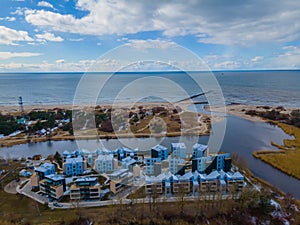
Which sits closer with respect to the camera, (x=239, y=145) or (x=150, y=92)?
(x=239, y=145)

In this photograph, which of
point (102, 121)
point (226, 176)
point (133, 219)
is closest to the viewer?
point (133, 219)

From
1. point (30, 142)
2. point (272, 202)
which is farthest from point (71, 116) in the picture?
point (272, 202)

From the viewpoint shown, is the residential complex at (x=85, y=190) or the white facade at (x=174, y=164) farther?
the white facade at (x=174, y=164)

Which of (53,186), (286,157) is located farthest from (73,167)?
(286,157)

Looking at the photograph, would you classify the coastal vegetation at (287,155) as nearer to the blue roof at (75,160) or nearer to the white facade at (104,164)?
the white facade at (104,164)

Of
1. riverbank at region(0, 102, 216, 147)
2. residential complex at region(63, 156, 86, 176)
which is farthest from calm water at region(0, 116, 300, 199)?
residential complex at region(63, 156, 86, 176)

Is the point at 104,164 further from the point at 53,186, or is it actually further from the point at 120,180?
the point at 53,186

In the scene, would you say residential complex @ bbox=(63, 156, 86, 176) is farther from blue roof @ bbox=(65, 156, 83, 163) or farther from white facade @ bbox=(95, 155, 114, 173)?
white facade @ bbox=(95, 155, 114, 173)

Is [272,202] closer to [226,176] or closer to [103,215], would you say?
[226,176]

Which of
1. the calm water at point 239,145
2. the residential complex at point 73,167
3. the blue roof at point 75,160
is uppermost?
the blue roof at point 75,160

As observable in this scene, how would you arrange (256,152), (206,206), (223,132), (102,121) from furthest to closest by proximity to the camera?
1. (102,121)
2. (223,132)
3. (256,152)
4. (206,206)

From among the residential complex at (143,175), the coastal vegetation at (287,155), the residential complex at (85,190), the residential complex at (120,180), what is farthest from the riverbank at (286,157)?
the residential complex at (85,190)
